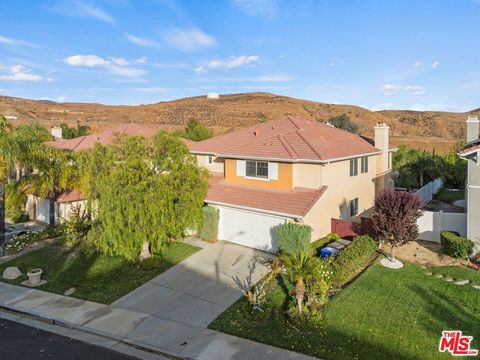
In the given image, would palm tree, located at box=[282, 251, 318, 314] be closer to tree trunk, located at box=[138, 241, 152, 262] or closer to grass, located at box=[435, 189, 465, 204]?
tree trunk, located at box=[138, 241, 152, 262]

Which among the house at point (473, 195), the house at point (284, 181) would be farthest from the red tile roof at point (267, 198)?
the house at point (473, 195)

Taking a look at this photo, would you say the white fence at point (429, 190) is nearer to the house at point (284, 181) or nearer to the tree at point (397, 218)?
the house at point (284, 181)

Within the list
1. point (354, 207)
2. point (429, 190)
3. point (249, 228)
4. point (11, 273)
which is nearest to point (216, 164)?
point (249, 228)

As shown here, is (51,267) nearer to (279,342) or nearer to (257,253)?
(257,253)

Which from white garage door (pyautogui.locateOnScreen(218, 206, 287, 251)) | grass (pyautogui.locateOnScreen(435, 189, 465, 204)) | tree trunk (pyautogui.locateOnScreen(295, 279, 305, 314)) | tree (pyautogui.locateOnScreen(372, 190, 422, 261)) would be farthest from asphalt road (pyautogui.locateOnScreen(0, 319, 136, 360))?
grass (pyautogui.locateOnScreen(435, 189, 465, 204))

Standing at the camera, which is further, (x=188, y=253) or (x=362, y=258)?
(x=188, y=253)

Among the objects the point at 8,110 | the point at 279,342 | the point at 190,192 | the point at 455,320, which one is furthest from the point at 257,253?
the point at 8,110
